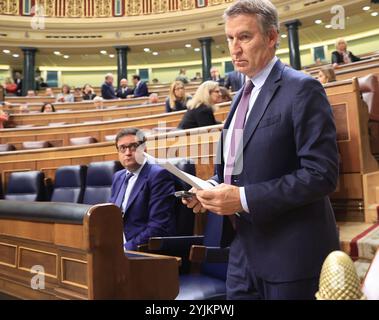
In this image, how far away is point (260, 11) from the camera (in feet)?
2.11

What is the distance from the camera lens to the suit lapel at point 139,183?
1382 millimetres

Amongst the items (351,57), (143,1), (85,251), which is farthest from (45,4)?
(85,251)

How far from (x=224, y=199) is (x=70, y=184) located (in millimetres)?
1777

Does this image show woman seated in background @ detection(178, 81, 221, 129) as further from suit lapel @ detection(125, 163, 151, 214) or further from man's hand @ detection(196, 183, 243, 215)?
man's hand @ detection(196, 183, 243, 215)

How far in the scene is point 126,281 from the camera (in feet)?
2.57

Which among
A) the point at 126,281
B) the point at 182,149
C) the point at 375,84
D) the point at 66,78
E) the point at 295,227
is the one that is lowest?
the point at 126,281

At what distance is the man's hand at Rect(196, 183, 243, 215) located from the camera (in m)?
0.60

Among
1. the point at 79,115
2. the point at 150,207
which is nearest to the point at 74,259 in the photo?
the point at 150,207

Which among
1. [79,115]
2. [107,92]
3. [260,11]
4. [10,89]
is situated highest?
[10,89]

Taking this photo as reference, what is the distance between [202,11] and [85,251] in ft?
23.6

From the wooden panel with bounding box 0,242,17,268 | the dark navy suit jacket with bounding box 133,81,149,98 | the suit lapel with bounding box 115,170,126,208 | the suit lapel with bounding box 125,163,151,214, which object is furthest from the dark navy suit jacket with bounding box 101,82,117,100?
the wooden panel with bounding box 0,242,17,268

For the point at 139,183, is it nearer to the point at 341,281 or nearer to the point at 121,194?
the point at 121,194

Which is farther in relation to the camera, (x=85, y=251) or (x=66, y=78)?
(x=66, y=78)
